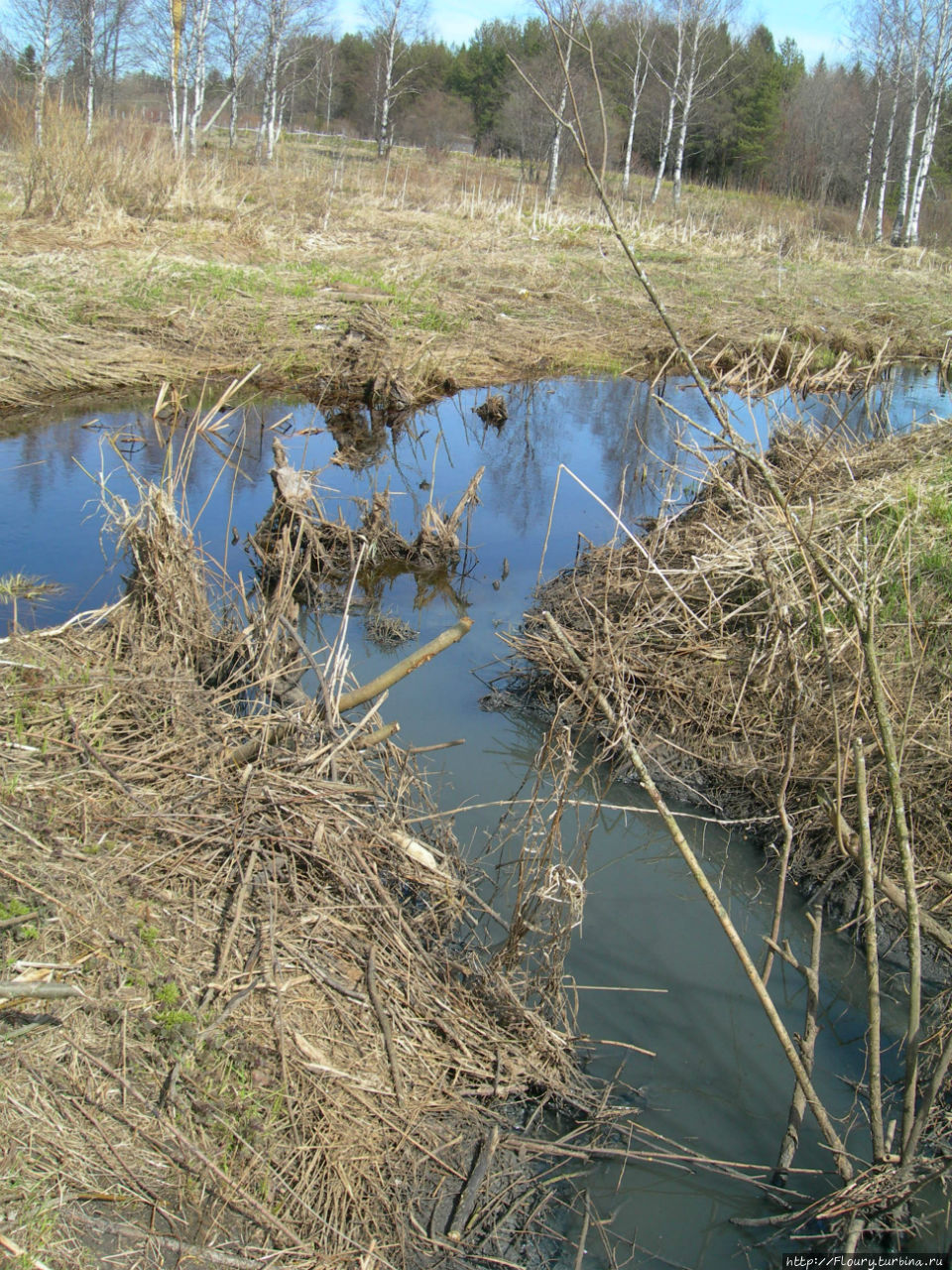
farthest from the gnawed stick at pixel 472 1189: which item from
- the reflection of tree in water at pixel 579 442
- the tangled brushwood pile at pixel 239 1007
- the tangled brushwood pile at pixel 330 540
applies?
the reflection of tree in water at pixel 579 442

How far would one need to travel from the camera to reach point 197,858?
8.80 ft

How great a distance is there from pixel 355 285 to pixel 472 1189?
12.1 metres

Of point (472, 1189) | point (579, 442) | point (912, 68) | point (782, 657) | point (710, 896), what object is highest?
point (912, 68)

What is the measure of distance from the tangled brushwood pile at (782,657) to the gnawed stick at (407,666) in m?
0.67

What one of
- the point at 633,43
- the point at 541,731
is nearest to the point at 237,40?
the point at 633,43

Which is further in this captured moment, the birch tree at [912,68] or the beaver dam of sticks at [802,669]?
the birch tree at [912,68]

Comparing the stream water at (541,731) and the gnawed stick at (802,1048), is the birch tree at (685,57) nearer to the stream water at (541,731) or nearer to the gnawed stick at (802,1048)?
the stream water at (541,731)

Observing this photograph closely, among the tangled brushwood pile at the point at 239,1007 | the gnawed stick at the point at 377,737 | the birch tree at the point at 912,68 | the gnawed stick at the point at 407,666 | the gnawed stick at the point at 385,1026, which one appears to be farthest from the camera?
the birch tree at the point at 912,68

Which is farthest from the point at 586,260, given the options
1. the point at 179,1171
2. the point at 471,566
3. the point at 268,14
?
the point at 179,1171

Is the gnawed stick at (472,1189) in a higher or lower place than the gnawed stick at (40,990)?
lower

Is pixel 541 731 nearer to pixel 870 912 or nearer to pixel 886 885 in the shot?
pixel 886 885

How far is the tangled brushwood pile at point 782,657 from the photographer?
366 centimetres

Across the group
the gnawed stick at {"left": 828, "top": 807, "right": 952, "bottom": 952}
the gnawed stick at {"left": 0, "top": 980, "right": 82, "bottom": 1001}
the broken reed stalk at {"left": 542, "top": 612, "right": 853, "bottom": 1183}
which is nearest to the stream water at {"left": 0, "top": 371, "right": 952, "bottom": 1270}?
the broken reed stalk at {"left": 542, "top": 612, "right": 853, "bottom": 1183}

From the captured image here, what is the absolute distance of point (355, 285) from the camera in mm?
12617
